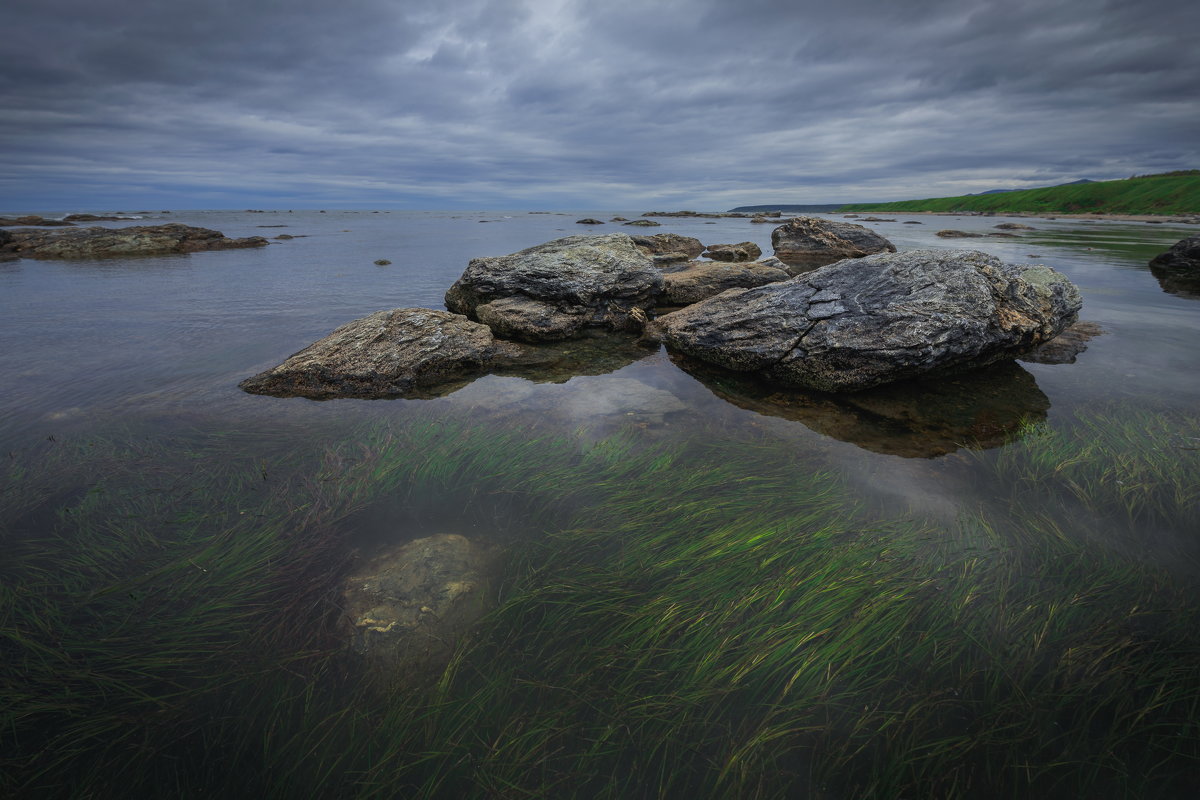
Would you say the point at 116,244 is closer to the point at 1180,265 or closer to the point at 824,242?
the point at 824,242

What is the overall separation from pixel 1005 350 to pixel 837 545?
6.38m

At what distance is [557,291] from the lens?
37.5 ft

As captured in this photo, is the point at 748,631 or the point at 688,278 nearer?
the point at 748,631

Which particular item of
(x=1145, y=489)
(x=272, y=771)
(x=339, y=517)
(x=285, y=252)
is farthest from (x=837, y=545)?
(x=285, y=252)

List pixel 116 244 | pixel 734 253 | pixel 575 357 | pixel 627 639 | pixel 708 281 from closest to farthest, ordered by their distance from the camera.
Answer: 1. pixel 627 639
2. pixel 575 357
3. pixel 708 281
4. pixel 734 253
5. pixel 116 244

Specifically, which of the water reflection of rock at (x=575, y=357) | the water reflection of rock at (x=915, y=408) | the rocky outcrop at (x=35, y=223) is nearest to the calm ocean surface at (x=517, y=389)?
the water reflection of rock at (x=915, y=408)

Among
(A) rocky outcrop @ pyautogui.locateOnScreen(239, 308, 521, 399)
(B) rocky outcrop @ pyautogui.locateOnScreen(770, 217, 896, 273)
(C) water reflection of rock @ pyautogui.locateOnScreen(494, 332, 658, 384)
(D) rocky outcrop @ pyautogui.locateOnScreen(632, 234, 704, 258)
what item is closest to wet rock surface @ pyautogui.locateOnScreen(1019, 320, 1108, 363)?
(C) water reflection of rock @ pyautogui.locateOnScreen(494, 332, 658, 384)

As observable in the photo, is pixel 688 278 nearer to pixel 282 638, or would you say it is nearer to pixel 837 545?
pixel 837 545

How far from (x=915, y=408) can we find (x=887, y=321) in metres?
1.47

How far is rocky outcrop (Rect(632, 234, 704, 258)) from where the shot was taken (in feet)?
93.1

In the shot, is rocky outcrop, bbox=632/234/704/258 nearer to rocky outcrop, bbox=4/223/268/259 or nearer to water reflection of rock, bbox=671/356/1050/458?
water reflection of rock, bbox=671/356/1050/458

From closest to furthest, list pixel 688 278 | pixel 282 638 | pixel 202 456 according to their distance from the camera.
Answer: pixel 282 638 < pixel 202 456 < pixel 688 278

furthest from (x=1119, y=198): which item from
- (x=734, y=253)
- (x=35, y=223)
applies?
(x=35, y=223)

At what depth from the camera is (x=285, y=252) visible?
99.6 feet
